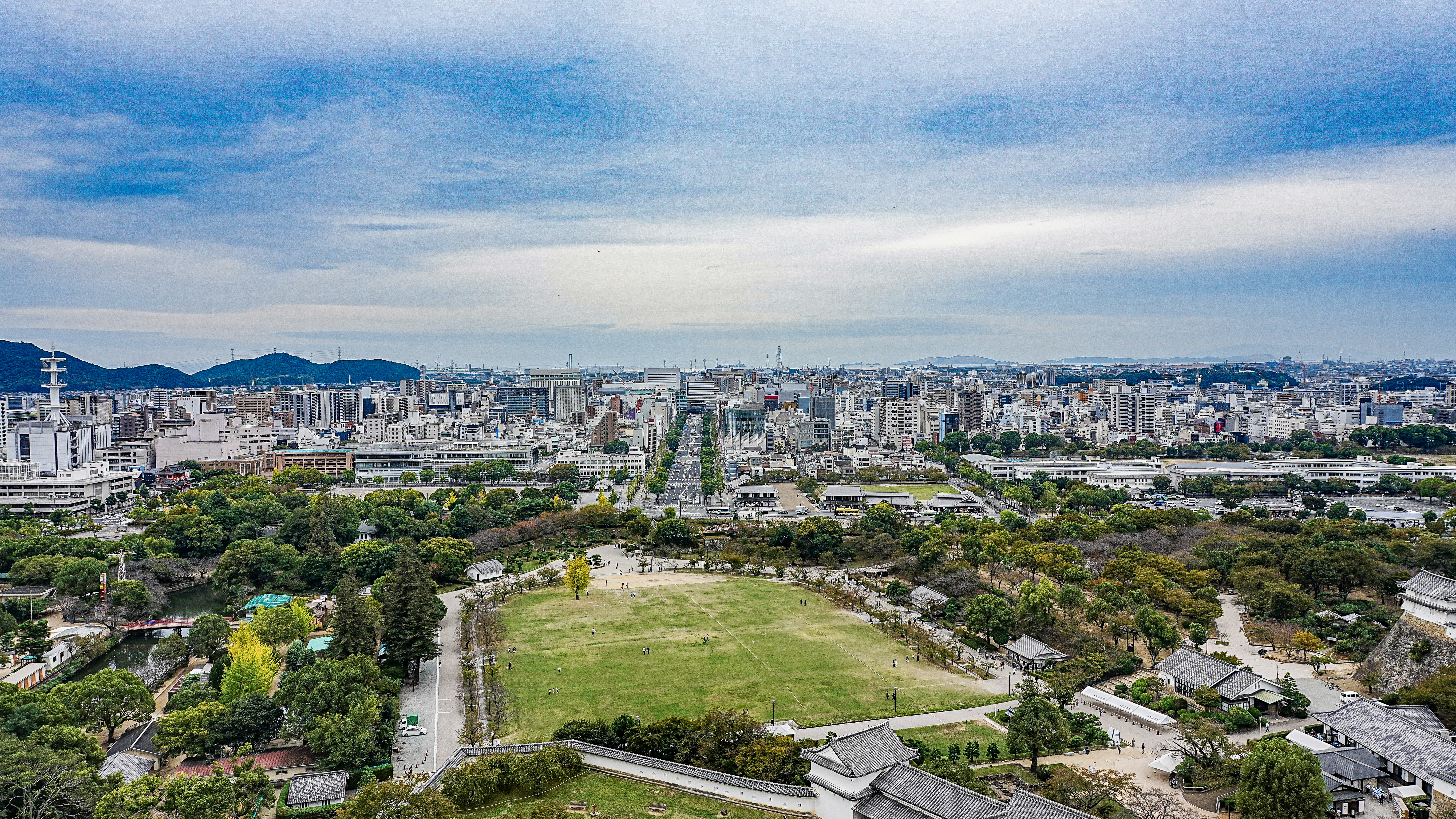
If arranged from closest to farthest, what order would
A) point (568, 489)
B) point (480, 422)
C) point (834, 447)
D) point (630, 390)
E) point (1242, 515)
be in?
point (1242, 515) < point (568, 489) < point (834, 447) < point (480, 422) < point (630, 390)

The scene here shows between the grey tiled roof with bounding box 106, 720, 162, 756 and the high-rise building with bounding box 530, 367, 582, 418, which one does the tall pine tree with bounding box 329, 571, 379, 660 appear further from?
the high-rise building with bounding box 530, 367, 582, 418

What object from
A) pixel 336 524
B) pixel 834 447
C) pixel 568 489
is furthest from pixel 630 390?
pixel 336 524

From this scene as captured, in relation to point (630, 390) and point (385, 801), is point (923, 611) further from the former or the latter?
point (630, 390)

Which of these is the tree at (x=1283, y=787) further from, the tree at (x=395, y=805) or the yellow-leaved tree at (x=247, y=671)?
the yellow-leaved tree at (x=247, y=671)

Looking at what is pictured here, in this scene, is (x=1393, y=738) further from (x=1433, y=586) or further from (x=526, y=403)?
(x=526, y=403)

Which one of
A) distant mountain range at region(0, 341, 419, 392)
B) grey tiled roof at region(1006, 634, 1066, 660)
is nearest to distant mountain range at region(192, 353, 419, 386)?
distant mountain range at region(0, 341, 419, 392)

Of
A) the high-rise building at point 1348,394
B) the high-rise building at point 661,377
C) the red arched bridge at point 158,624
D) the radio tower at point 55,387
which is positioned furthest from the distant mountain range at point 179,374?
the high-rise building at point 1348,394

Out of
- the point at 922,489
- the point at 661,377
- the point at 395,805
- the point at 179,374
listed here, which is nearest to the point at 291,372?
the point at 179,374
